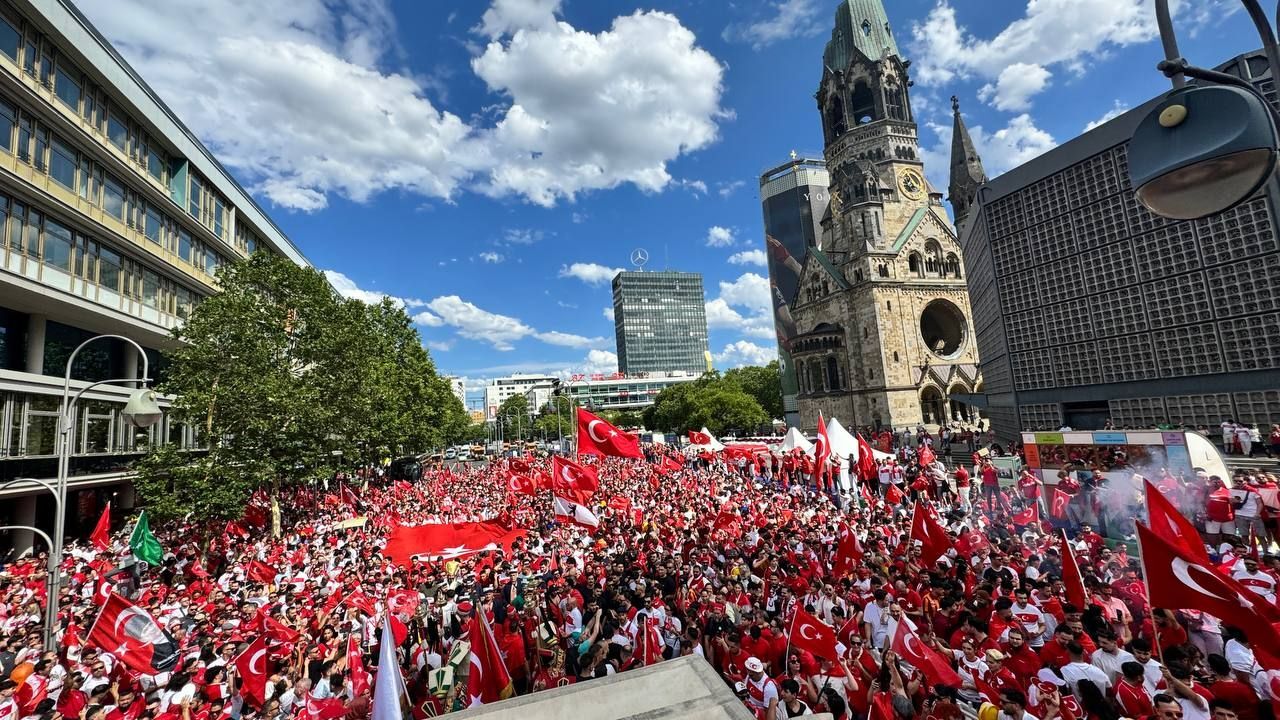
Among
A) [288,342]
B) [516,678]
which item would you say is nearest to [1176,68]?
[516,678]

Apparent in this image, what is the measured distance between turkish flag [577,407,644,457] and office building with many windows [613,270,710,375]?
15346 cm

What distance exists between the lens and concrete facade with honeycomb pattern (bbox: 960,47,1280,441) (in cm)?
2119

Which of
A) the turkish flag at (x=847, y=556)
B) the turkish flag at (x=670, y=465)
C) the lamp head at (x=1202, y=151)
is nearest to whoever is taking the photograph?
the lamp head at (x=1202, y=151)

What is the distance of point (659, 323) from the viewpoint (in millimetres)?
175500

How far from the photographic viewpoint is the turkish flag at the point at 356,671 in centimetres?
745

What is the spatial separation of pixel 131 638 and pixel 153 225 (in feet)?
84.0

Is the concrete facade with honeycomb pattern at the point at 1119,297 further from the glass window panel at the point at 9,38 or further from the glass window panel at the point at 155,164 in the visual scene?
the glass window panel at the point at 155,164

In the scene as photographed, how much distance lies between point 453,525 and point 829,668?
12.3 meters

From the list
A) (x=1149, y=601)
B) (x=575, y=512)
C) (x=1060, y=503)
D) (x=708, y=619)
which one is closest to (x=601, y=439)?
(x=575, y=512)

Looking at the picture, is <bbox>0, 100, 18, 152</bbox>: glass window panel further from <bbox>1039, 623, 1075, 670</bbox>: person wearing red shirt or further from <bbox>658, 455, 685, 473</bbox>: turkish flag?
<bbox>1039, 623, 1075, 670</bbox>: person wearing red shirt

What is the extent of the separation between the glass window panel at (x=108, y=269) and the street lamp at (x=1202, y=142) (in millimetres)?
30167

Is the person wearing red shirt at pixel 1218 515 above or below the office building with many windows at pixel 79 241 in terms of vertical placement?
below

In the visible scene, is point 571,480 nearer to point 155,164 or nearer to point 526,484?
point 526,484

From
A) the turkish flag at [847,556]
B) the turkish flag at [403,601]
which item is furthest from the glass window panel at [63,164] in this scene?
the turkish flag at [847,556]
